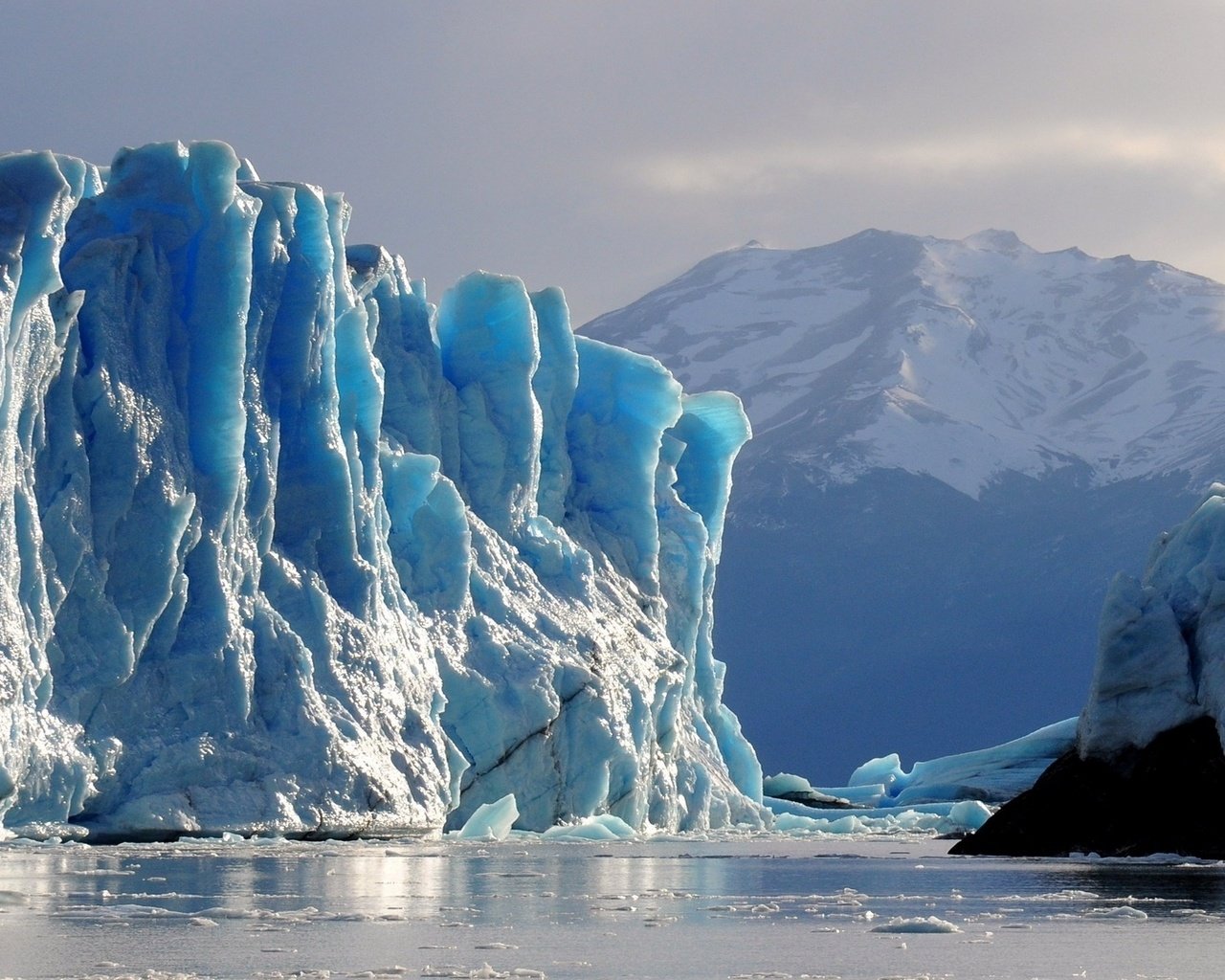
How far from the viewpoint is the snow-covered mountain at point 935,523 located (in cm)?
10125

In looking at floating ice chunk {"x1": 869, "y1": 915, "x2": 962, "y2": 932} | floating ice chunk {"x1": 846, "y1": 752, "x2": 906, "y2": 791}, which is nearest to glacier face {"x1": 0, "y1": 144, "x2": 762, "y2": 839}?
floating ice chunk {"x1": 869, "y1": 915, "x2": 962, "y2": 932}

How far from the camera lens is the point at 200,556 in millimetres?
22250

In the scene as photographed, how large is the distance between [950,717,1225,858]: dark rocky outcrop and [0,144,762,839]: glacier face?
7251mm

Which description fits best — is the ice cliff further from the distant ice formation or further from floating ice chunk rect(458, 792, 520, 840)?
floating ice chunk rect(458, 792, 520, 840)

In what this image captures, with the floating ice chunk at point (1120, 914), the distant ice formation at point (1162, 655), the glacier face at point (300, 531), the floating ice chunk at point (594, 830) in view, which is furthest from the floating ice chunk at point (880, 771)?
the floating ice chunk at point (1120, 914)

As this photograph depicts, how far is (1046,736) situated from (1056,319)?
83.2 meters

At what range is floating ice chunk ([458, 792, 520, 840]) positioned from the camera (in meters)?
25.3

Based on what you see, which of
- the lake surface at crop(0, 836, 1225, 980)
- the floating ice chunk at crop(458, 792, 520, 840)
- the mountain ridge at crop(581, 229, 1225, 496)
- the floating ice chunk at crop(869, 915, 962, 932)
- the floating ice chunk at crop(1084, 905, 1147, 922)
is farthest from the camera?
the mountain ridge at crop(581, 229, 1225, 496)

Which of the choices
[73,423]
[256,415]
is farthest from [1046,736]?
[73,423]

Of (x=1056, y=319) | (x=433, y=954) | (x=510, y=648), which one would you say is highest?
(x=1056, y=319)

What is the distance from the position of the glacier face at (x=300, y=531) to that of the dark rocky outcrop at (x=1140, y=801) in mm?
7251

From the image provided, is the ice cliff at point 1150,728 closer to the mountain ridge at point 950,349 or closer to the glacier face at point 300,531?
the glacier face at point 300,531

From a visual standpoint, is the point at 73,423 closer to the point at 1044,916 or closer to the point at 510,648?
the point at 510,648

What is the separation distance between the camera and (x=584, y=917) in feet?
39.8
